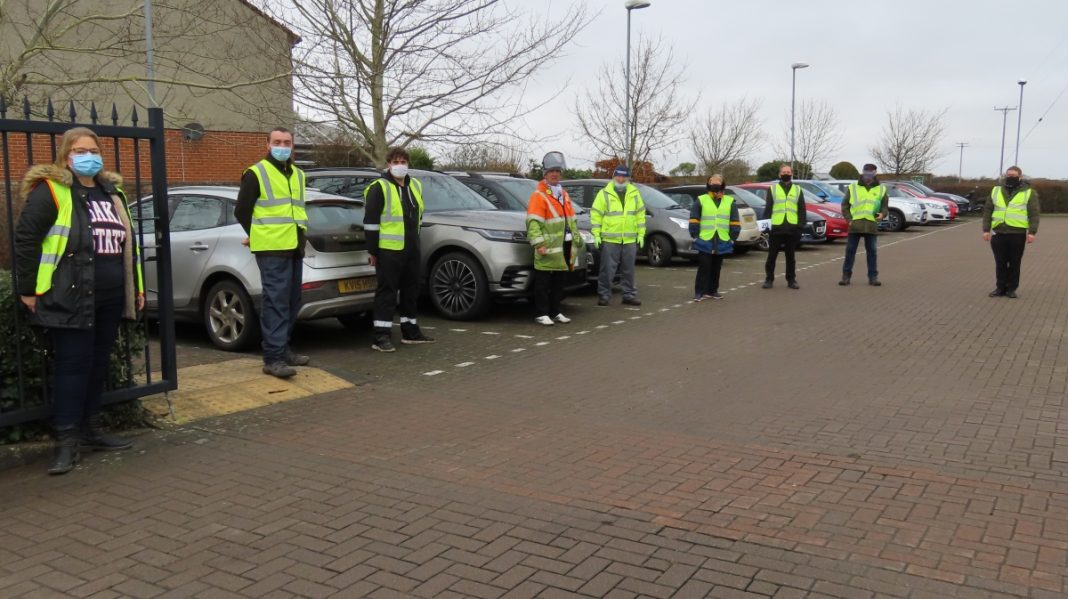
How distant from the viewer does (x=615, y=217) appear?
11.5 m

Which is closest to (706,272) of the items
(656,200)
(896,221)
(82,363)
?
(656,200)

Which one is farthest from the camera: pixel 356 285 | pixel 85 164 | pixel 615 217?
pixel 615 217

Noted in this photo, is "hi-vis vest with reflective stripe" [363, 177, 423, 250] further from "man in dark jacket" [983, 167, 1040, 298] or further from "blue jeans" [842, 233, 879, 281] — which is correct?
"man in dark jacket" [983, 167, 1040, 298]

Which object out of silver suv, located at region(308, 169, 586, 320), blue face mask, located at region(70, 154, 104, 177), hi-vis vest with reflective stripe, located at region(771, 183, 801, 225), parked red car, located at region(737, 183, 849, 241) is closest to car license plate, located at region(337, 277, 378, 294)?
silver suv, located at region(308, 169, 586, 320)

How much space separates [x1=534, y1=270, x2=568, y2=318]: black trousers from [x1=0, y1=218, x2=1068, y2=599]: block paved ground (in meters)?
1.80

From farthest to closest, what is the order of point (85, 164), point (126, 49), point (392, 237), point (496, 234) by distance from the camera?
point (126, 49), point (496, 234), point (392, 237), point (85, 164)

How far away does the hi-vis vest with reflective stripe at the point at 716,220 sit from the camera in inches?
478

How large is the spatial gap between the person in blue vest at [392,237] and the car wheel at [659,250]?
8723 millimetres

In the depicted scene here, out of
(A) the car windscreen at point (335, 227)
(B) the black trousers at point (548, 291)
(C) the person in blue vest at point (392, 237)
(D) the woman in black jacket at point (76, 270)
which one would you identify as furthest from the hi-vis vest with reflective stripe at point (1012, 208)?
(D) the woman in black jacket at point (76, 270)

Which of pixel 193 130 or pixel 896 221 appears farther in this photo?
pixel 896 221

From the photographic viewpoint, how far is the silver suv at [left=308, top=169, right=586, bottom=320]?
9.98 metres

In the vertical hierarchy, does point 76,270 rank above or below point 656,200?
below

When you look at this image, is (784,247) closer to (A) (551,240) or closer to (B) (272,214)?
(A) (551,240)

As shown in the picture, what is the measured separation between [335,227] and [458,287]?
2.13 m
